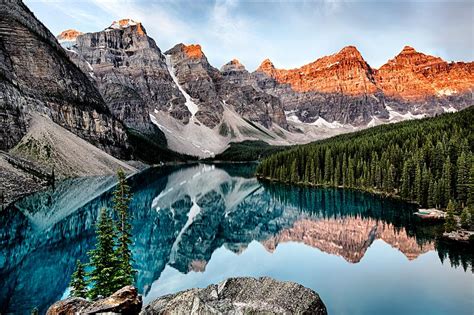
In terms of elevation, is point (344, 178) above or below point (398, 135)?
below

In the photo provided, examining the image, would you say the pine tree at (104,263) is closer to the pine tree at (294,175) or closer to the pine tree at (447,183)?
the pine tree at (447,183)

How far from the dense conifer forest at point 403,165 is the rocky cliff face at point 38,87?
80.5 metres

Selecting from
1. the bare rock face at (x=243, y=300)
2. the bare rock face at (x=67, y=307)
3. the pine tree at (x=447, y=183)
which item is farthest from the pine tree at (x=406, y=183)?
the bare rock face at (x=67, y=307)

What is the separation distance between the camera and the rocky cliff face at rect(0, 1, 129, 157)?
114m

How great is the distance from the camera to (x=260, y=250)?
1964 inches

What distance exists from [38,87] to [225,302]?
150 metres

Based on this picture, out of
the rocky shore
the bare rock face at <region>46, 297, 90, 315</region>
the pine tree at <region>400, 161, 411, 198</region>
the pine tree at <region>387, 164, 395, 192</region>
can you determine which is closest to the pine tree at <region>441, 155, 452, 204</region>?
the pine tree at <region>400, 161, 411, 198</region>

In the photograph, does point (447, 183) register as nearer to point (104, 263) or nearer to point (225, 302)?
point (104, 263)

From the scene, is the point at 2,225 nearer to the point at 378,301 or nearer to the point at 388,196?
the point at 378,301

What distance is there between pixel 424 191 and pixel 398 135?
1623 inches

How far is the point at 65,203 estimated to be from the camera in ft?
235

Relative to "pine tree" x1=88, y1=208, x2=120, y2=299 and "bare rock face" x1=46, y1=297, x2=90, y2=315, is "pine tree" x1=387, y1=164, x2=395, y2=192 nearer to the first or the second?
"pine tree" x1=88, y1=208, x2=120, y2=299

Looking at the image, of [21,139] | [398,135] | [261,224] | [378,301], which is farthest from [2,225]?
[398,135]

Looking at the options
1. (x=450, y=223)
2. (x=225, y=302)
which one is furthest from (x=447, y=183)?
(x=225, y=302)
